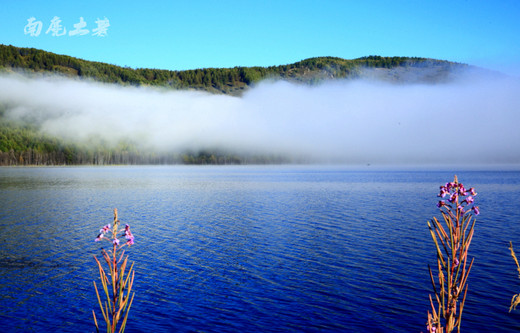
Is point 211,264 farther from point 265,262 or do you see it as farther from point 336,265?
point 336,265

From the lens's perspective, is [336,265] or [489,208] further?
[489,208]

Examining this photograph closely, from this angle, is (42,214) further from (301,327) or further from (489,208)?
(489,208)

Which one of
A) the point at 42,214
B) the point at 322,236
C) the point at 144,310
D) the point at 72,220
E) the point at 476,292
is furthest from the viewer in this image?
the point at 42,214

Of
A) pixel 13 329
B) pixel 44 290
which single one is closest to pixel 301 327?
pixel 13 329

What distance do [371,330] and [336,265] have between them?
11.1m

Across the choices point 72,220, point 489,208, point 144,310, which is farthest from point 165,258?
point 489,208

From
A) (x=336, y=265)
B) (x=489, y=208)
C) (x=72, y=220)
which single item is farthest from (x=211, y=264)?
(x=489, y=208)

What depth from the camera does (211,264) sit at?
3108 centimetres

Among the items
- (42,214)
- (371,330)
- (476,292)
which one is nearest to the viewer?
(371,330)

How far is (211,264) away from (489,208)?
50.8 meters

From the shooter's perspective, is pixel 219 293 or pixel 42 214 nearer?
pixel 219 293

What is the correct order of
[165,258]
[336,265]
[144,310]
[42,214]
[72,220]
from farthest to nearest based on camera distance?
[42,214], [72,220], [165,258], [336,265], [144,310]

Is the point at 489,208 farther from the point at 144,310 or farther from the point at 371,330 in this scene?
the point at 144,310

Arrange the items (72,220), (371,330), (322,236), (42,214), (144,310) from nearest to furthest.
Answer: (371,330), (144,310), (322,236), (72,220), (42,214)
